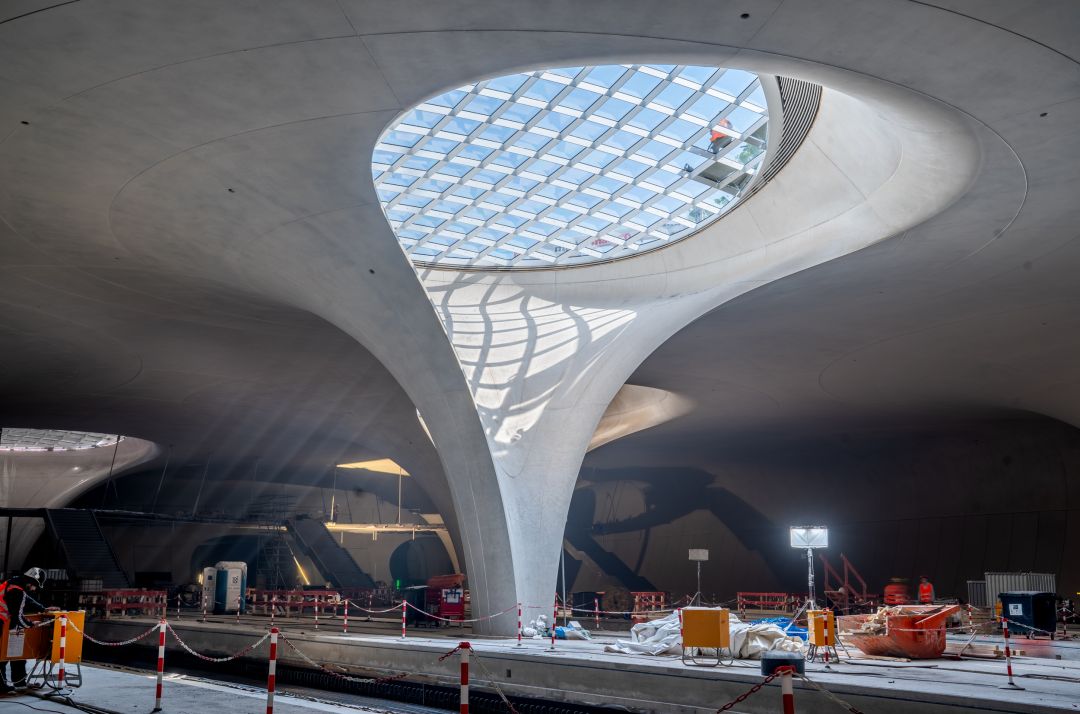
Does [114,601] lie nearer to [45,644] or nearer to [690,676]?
[45,644]

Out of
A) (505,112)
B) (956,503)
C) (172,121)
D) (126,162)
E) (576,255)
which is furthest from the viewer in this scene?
(956,503)

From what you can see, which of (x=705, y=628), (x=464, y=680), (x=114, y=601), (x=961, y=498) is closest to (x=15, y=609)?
(x=464, y=680)

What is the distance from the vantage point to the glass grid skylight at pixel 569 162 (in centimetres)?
1788

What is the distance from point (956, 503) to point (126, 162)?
41210mm

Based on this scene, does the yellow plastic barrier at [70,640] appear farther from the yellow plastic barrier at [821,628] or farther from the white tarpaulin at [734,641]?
the yellow plastic barrier at [821,628]

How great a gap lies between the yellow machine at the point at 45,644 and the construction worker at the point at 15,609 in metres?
0.13

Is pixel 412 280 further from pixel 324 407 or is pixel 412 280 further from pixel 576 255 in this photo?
pixel 324 407

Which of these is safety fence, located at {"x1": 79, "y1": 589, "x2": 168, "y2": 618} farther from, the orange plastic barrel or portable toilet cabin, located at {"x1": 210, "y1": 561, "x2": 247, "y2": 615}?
the orange plastic barrel

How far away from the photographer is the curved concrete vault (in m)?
11.7

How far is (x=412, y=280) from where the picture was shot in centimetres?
2164

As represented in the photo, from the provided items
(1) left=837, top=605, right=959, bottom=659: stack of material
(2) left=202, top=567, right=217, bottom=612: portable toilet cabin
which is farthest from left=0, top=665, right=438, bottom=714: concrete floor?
(2) left=202, top=567, right=217, bottom=612: portable toilet cabin

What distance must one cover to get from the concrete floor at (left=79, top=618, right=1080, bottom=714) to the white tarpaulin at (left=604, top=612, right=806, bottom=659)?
23.7 inches

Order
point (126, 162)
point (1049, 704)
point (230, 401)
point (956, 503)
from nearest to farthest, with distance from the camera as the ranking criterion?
point (1049, 704) < point (126, 162) < point (230, 401) < point (956, 503)

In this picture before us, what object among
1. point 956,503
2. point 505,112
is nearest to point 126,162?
point 505,112
